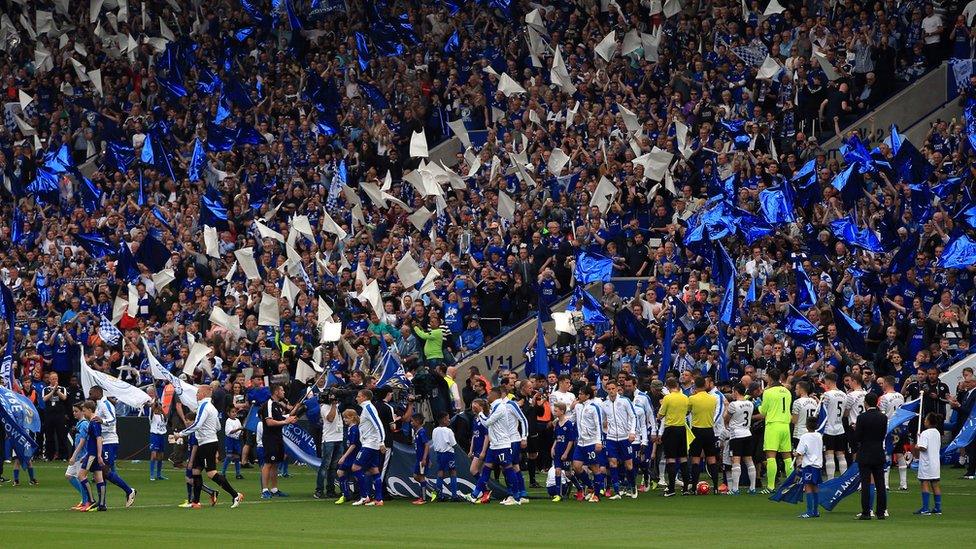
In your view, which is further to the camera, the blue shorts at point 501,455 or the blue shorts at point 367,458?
the blue shorts at point 367,458

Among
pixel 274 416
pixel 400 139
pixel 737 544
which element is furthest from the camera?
pixel 400 139

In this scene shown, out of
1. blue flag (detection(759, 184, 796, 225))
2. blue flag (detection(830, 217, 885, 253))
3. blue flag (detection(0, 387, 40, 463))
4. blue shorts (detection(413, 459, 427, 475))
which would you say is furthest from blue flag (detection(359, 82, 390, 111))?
blue shorts (detection(413, 459, 427, 475))

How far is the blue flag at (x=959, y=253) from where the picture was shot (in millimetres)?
30703

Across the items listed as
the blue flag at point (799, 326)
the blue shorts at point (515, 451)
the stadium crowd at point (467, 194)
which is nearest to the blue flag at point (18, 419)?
the stadium crowd at point (467, 194)

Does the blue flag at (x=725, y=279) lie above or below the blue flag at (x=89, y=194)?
below

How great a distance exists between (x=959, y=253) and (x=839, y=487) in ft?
29.6

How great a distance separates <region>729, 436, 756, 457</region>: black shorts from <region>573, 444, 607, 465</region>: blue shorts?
7.11ft

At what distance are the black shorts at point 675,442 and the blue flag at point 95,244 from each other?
19.7 meters

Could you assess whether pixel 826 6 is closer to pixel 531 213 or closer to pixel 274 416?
pixel 531 213

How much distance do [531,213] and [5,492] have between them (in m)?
13.3

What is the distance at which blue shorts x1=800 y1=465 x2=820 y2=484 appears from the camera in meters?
22.5

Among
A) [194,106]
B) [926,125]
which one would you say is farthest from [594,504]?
[194,106]

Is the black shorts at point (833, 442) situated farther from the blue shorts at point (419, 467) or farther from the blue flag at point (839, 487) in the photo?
the blue shorts at point (419, 467)

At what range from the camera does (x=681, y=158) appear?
120 feet
